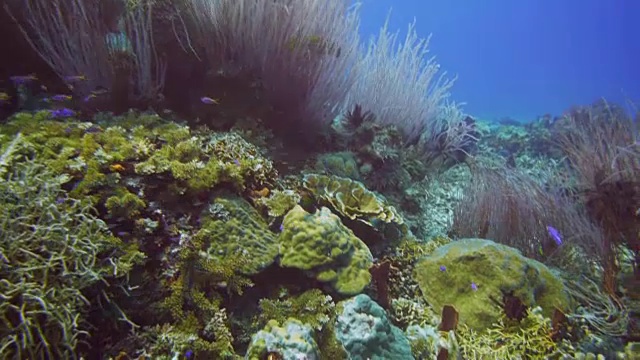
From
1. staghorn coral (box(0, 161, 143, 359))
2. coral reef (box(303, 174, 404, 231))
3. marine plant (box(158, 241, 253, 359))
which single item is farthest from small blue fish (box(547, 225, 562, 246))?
staghorn coral (box(0, 161, 143, 359))

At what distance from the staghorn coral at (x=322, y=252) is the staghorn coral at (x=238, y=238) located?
158 mm

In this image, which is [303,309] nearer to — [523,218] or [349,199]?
[349,199]

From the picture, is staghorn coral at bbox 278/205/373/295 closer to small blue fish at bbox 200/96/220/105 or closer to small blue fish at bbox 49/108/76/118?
small blue fish at bbox 200/96/220/105

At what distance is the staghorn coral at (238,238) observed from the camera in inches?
116

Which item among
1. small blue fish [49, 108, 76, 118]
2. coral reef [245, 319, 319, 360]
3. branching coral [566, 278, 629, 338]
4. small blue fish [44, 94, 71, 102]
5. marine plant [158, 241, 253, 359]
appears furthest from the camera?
small blue fish [44, 94, 71, 102]

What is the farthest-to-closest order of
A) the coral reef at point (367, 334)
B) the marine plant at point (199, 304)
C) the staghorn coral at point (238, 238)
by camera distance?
the staghorn coral at point (238, 238), the coral reef at point (367, 334), the marine plant at point (199, 304)

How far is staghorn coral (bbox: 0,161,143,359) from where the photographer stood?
77.0 inches

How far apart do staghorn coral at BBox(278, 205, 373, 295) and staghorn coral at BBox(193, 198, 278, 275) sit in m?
0.16

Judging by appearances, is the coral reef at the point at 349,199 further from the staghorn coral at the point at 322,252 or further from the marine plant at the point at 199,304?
the marine plant at the point at 199,304

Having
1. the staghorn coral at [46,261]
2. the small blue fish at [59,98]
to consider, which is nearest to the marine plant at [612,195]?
the staghorn coral at [46,261]

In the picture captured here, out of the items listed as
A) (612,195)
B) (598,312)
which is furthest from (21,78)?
(612,195)

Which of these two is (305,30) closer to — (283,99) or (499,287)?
(283,99)

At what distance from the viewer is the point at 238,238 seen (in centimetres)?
309

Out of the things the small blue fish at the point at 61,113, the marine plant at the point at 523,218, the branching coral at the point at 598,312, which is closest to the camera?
the branching coral at the point at 598,312
